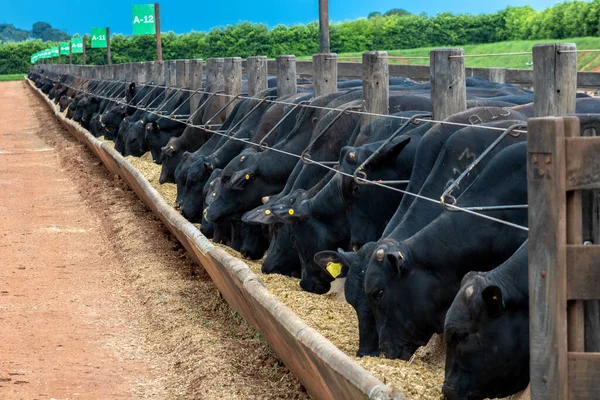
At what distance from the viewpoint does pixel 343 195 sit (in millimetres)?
7805

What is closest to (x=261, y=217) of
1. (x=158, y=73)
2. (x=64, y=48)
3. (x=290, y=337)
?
(x=290, y=337)

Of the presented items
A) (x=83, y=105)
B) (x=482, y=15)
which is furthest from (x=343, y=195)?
(x=482, y=15)

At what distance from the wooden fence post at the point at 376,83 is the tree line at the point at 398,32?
1167 inches

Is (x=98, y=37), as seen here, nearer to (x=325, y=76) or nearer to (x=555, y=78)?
(x=325, y=76)

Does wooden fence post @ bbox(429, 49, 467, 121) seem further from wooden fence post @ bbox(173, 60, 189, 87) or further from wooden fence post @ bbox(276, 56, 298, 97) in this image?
wooden fence post @ bbox(173, 60, 189, 87)

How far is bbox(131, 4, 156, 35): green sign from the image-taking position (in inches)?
1067

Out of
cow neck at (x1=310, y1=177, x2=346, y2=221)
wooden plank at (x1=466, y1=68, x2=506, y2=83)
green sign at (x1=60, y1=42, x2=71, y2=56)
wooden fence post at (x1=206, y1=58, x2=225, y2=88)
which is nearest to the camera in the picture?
cow neck at (x1=310, y1=177, x2=346, y2=221)

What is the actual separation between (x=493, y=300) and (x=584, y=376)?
1108mm

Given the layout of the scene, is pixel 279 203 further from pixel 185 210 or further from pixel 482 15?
pixel 482 15

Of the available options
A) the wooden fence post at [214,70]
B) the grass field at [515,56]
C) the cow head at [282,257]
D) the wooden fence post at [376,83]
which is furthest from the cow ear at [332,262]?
the grass field at [515,56]

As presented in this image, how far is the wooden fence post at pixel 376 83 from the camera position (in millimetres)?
8531

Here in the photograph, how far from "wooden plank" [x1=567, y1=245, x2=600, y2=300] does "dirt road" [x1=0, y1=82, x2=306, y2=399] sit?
2709mm

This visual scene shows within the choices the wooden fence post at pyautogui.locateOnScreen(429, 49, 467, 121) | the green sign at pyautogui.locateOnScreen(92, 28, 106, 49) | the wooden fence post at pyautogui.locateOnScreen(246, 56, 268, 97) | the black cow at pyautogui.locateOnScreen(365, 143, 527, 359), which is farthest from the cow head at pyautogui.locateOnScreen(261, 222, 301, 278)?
the green sign at pyautogui.locateOnScreen(92, 28, 106, 49)

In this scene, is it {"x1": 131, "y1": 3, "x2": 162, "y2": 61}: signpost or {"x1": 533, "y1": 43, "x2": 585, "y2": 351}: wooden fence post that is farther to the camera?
{"x1": 131, "y1": 3, "x2": 162, "y2": 61}: signpost
